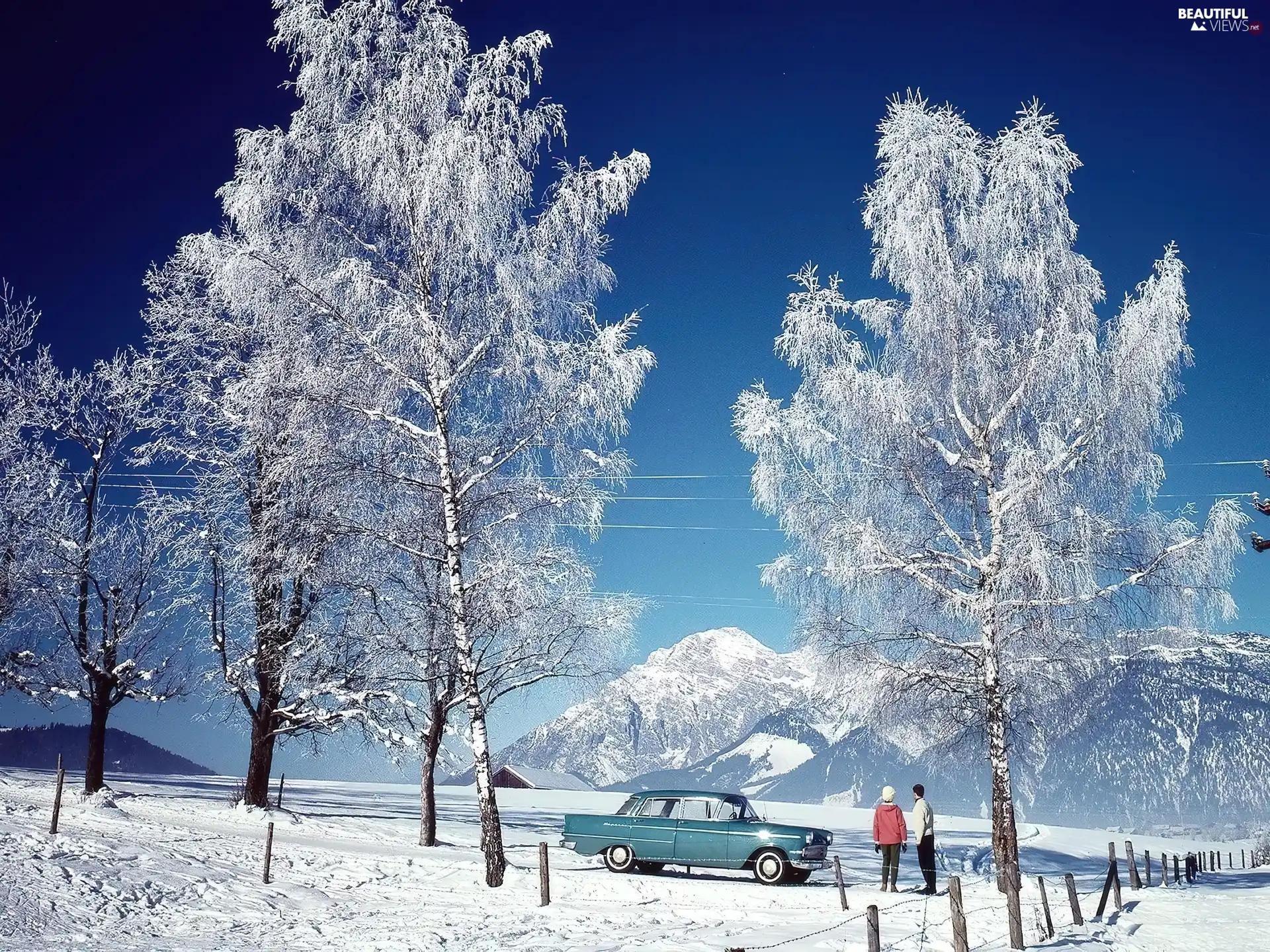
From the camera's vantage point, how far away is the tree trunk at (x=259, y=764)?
Answer: 23.3 metres

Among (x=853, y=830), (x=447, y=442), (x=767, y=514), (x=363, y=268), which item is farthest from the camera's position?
(x=853, y=830)

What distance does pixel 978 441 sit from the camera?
1727 centimetres

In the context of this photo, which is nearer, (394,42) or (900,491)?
(394,42)

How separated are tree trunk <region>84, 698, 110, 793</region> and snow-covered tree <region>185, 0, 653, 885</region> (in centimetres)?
1293

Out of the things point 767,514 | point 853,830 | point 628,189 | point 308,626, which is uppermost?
point 628,189

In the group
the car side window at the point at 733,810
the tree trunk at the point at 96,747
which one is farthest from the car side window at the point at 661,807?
the tree trunk at the point at 96,747

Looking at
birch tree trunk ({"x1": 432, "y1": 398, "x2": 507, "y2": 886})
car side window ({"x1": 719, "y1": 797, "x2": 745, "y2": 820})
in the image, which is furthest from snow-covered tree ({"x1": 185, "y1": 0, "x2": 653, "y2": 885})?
car side window ({"x1": 719, "y1": 797, "x2": 745, "y2": 820})

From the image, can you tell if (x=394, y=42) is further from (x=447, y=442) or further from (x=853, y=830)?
(x=853, y=830)

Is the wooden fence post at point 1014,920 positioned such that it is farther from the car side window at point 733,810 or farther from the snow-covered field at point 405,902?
the car side window at point 733,810

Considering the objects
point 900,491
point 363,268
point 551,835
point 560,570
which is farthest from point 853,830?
point 363,268

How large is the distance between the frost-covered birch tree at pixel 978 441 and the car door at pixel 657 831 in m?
4.91

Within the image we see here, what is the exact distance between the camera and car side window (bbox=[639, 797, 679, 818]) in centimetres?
1891

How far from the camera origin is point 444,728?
22375mm

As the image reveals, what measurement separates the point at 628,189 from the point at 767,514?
6.33m
